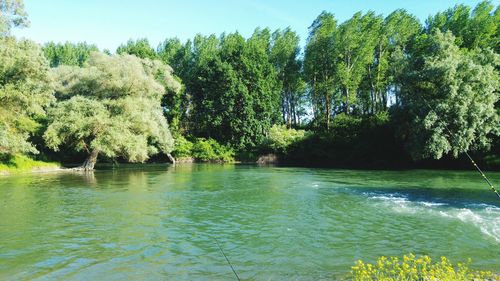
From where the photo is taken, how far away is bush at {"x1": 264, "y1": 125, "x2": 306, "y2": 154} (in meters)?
65.4

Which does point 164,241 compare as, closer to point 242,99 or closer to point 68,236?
point 68,236

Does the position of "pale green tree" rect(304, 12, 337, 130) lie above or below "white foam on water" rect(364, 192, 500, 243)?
above

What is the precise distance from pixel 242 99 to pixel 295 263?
6238 centimetres

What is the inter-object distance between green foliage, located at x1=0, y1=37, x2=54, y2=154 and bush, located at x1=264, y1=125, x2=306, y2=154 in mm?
36270

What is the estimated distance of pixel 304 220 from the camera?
18.1m

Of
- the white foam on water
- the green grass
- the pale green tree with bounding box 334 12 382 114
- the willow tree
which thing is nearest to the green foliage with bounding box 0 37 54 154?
the green grass

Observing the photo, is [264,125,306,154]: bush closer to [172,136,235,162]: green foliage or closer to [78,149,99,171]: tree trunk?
[172,136,235,162]: green foliage

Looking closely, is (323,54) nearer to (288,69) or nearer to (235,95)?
(288,69)

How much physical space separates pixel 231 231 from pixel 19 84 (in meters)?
30.5

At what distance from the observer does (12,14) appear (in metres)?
34.7

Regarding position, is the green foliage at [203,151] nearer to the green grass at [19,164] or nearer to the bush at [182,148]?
the bush at [182,148]

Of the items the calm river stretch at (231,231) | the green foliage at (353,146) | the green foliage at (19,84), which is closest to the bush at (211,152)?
the green foliage at (353,146)

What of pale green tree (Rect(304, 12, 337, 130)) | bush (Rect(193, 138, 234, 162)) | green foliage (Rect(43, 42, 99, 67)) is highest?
green foliage (Rect(43, 42, 99, 67))

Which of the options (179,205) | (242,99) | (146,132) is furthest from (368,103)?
(179,205)
